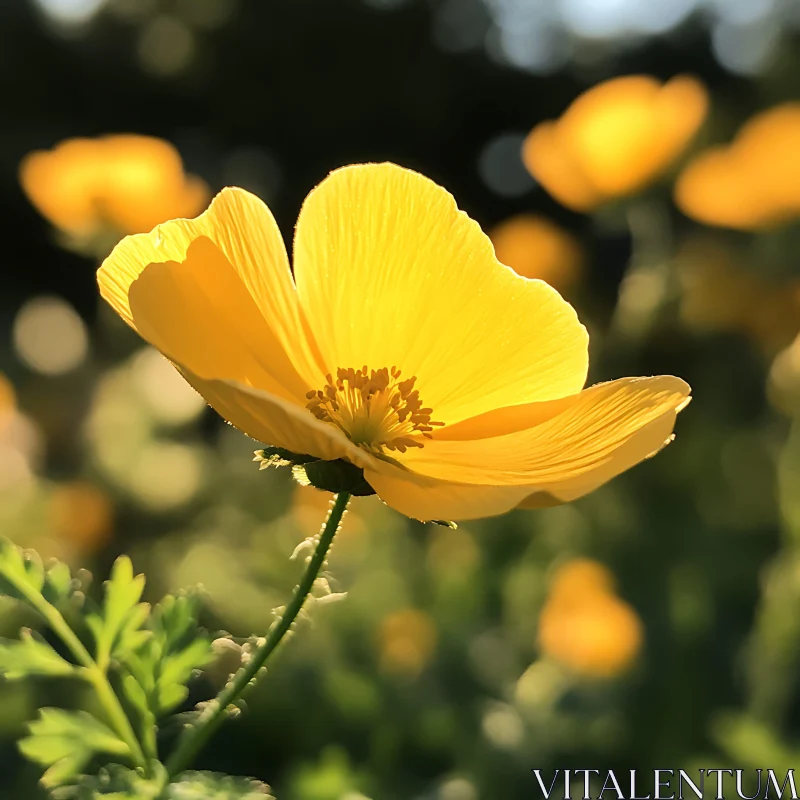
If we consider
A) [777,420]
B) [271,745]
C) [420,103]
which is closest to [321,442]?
[271,745]

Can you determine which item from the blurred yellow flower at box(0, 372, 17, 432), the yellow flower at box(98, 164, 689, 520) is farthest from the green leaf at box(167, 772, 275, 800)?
the blurred yellow flower at box(0, 372, 17, 432)

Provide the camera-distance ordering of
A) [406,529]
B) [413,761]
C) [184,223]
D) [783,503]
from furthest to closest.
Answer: [406,529]
[413,761]
[783,503]
[184,223]

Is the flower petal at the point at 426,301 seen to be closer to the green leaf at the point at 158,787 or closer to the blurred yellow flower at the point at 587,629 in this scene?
the green leaf at the point at 158,787

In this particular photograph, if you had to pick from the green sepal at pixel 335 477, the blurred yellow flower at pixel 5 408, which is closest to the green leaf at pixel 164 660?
the green sepal at pixel 335 477

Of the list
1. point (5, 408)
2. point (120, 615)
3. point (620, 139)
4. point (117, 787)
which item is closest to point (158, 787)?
point (117, 787)

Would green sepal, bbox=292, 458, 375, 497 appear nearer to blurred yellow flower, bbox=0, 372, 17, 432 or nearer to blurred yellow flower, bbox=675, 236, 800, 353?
blurred yellow flower, bbox=0, 372, 17, 432

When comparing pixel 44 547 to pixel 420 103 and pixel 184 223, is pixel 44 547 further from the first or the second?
pixel 420 103
